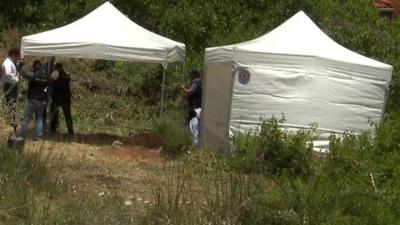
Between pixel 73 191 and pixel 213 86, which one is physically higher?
pixel 213 86

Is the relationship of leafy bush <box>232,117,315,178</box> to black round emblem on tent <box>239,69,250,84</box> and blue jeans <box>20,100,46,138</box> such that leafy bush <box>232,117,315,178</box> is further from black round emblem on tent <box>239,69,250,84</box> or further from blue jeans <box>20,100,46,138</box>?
blue jeans <box>20,100,46,138</box>

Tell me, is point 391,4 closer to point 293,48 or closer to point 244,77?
point 293,48

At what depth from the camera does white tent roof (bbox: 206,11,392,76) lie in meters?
15.3

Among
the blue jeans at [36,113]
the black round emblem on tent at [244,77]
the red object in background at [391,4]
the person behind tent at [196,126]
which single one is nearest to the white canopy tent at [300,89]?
the black round emblem on tent at [244,77]

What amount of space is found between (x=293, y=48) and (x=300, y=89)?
2.80ft

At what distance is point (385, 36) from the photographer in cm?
2325

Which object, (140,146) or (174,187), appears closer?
(174,187)

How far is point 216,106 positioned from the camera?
642 inches

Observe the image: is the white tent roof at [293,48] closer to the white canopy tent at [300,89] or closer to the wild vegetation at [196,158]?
the white canopy tent at [300,89]

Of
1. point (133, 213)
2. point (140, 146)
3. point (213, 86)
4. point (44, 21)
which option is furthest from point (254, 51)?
point (44, 21)

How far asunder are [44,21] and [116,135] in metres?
10.1

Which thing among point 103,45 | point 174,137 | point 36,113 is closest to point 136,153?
point 174,137

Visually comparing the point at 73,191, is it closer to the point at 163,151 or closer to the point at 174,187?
the point at 174,187

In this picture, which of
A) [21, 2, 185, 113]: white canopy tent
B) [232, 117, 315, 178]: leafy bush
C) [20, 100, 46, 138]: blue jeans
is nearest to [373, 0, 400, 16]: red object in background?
[21, 2, 185, 113]: white canopy tent
